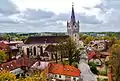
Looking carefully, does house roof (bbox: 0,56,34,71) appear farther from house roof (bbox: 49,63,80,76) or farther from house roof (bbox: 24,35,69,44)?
house roof (bbox: 24,35,69,44)

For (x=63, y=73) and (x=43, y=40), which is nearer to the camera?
(x=63, y=73)

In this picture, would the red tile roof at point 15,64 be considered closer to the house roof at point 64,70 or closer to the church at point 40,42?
the house roof at point 64,70

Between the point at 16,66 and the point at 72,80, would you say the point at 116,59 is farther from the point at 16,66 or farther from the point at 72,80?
the point at 16,66

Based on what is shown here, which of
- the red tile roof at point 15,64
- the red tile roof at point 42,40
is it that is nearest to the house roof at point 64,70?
the red tile roof at point 15,64

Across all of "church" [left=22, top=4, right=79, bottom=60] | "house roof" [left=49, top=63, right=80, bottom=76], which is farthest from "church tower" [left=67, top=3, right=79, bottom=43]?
"house roof" [left=49, top=63, right=80, bottom=76]

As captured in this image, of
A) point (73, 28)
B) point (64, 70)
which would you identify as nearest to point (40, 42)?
point (73, 28)

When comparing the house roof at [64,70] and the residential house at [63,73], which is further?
the house roof at [64,70]

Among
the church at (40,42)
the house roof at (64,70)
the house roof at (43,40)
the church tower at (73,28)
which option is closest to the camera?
the house roof at (64,70)

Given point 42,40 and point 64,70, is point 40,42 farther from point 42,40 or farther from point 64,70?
point 64,70
